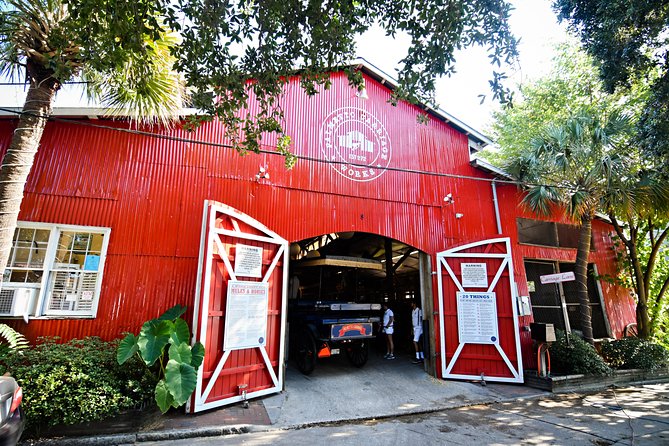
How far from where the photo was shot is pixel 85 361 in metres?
5.28

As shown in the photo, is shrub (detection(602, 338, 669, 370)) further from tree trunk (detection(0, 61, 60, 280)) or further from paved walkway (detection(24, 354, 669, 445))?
tree trunk (detection(0, 61, 60, 280))

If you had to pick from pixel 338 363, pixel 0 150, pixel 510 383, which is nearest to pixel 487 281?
pixel 510 383

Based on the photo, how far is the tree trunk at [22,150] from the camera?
496 cm

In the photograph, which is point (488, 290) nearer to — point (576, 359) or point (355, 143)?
point (576, 359)

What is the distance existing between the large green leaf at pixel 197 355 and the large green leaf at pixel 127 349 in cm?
83

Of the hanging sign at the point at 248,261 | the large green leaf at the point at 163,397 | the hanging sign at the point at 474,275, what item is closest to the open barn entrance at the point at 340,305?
the hanging sign at the point at 474,275

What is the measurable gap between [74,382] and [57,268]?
99.4 inches

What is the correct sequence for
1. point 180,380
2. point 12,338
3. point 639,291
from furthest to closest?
point 639,291 → point 12,338 → point 180,380

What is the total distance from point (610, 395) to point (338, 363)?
6385 millimetres

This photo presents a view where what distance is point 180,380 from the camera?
520 cm

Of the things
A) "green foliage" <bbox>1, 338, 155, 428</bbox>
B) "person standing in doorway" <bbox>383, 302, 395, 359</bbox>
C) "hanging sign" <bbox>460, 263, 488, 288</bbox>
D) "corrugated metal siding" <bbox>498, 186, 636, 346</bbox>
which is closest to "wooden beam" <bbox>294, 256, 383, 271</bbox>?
"person standing in doorway" <bbox>383, 302, 395, 359</bbox>

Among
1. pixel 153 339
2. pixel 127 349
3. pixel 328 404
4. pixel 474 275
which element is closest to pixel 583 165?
pixel 474 275

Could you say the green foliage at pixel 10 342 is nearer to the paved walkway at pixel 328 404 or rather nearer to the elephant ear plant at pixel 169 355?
the paved walkway at pixel 328 404

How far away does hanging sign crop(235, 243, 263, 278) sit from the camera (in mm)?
6883
